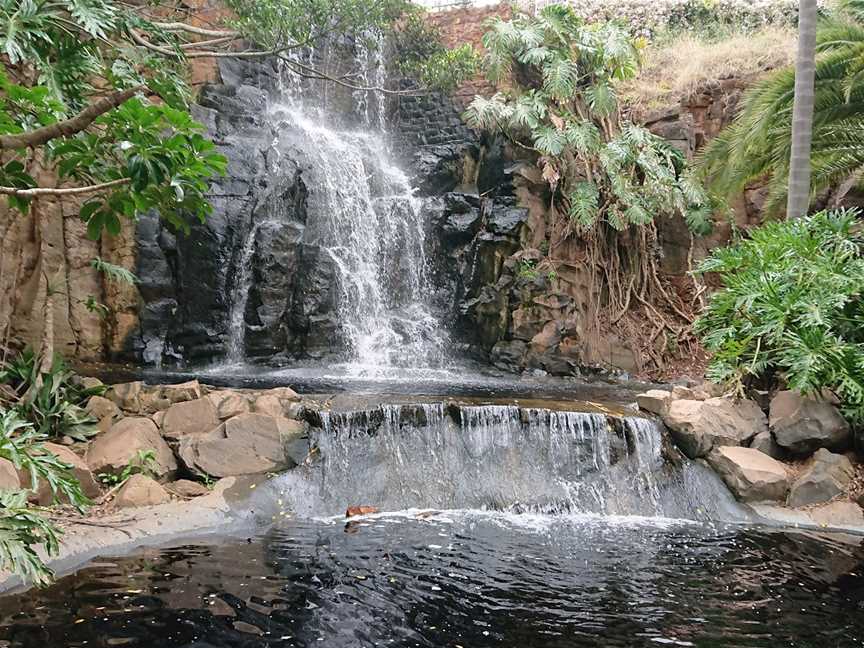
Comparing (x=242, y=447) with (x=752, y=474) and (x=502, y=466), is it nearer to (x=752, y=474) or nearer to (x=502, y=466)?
(x=502, y=466)

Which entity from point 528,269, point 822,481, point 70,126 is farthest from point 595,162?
point 70,126

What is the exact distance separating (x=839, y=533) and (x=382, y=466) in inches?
170

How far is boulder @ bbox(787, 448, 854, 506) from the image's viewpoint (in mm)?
6785

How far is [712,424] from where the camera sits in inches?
298

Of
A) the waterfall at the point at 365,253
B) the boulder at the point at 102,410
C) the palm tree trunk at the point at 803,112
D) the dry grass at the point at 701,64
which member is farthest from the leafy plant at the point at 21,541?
the dry grass at the point at 701,64

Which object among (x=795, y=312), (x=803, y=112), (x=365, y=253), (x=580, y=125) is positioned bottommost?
(x=795, y=312)

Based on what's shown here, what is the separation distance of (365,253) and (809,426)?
821 centimetres

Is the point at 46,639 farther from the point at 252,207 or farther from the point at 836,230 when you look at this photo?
the point at 252,207

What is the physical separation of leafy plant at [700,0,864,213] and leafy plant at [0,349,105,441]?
8.99 meters

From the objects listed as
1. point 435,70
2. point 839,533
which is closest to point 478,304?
point 435,70

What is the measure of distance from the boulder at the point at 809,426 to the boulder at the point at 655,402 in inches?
45.6

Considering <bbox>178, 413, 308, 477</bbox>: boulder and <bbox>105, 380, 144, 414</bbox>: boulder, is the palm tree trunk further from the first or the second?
<bbox>105, 380, 144, 414</bbox>: boulder

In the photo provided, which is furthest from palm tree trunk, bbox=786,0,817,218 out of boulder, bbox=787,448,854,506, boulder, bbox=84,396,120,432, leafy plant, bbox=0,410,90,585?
leafy plant, bbox=0,410,90,585

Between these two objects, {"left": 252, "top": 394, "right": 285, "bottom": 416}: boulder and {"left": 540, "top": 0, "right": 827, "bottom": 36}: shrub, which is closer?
{"left": 252, "top": 394, "right": 285, "bottom": 416}: boulder
